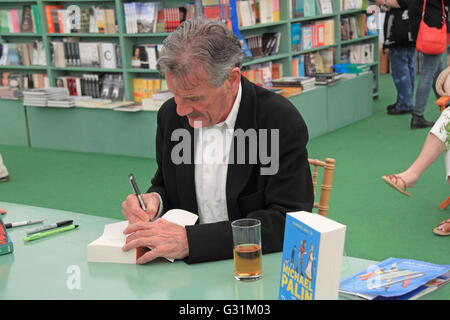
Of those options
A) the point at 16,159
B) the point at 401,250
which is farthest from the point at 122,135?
the point at 401,250

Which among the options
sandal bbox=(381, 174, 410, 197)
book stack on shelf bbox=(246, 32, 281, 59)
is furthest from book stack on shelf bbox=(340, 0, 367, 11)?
sandal bbox=(381, 174, 410, 197)

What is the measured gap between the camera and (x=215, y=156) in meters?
2.18

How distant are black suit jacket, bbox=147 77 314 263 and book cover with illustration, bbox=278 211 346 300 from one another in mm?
403

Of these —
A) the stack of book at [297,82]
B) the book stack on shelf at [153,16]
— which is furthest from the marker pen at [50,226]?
the stack of book at [297,82]

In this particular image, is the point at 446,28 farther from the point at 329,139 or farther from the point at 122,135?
the point at 122,135

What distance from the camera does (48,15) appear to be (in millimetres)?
6734

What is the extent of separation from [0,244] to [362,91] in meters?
6.03

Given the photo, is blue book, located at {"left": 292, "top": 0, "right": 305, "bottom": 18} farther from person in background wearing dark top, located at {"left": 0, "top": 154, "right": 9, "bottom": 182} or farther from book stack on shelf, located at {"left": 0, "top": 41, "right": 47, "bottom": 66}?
person in background wearing dark top, located at {"left": 0, "top": 154, "right": 9, "bottom": 182}

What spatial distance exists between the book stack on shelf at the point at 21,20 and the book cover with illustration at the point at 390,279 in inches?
232

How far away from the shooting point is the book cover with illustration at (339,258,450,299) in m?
1.55

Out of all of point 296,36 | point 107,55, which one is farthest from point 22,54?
point 296,36

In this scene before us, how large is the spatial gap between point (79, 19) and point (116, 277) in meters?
5.26

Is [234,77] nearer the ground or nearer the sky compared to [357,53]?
nearer the sky

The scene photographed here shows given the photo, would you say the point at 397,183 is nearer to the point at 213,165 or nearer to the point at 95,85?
the point at 213,165
